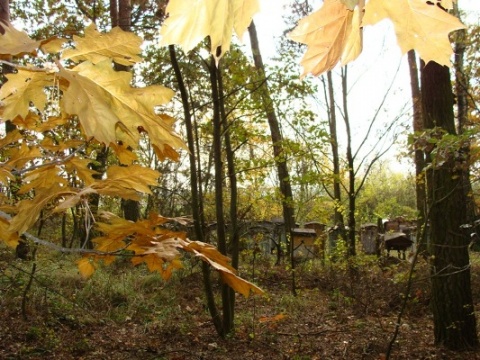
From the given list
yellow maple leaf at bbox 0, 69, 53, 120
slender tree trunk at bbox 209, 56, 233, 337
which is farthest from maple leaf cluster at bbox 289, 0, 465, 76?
slender tree trunk at bbox 209, 56, 233, 337

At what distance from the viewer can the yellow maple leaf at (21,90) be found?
0.99 m

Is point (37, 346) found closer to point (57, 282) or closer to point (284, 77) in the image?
point (57, 282)

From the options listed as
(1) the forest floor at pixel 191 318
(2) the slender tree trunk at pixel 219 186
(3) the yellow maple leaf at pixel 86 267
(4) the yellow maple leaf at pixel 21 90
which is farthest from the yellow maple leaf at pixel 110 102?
(2) the slender tree trunk at pixel 219 186

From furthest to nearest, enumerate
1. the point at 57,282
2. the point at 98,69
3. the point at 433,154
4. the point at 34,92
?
1. the point at 57,282
2. the point at 433,154
3. the point at 34,92
4. the point at 98,69

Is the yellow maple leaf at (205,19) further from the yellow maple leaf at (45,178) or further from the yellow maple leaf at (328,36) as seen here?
the yellow maple leaf at (45,178)

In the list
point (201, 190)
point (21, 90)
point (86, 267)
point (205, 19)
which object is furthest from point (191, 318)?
point (205, 19)

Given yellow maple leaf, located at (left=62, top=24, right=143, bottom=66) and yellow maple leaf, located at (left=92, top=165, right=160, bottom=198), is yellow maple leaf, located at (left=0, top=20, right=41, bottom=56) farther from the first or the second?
yellow maple leaf, located at (left=92, top=165, right=160, bottom=198)

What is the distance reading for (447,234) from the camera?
191 inches

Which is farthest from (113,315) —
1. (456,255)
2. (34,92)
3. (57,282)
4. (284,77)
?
(34,92)

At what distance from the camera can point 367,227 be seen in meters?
14.8

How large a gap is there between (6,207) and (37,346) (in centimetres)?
446

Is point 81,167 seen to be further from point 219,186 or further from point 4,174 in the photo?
point 219,186

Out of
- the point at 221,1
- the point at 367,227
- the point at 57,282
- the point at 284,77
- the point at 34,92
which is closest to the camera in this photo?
the point at 221,1

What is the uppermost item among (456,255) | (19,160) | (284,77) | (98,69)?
(284,77)
